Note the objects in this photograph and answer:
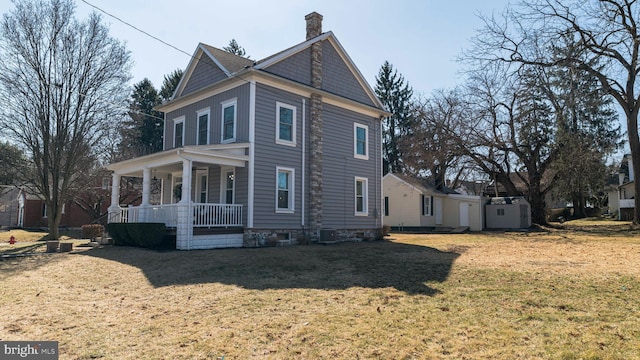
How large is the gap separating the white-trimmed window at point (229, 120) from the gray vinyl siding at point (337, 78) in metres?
4.26

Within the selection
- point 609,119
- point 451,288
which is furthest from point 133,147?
point 609,119

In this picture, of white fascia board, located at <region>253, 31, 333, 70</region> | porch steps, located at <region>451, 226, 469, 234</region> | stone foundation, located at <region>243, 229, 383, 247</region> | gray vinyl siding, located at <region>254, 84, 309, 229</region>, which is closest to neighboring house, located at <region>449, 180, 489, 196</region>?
porch steps, located at <region>451, 226, 469, 234</region>

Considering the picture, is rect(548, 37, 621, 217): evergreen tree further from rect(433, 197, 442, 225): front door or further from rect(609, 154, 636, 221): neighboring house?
rect(433, 197, 442, 225): front door

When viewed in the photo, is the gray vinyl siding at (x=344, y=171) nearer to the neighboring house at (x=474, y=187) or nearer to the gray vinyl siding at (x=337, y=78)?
the gray vinyl siding at (x=337, y=78)

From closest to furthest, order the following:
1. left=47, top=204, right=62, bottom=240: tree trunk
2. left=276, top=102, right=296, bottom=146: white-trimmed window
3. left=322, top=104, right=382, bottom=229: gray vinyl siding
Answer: left=276, top=102, right=296, bottom=146: white-trimmed window < left=322, top=104, right=382, bottom=229: gray vinyl siding < left=47, top=204, right=62, bottom=240: tree trunk

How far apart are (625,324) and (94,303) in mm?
7625

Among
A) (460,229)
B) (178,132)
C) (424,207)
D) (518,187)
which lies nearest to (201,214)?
(178,132)

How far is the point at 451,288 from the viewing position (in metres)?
7.54

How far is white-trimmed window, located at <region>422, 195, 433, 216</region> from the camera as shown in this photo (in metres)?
30.2

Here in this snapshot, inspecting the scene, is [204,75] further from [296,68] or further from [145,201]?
[145,201]

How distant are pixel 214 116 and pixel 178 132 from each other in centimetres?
310

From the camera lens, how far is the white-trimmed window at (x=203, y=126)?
59.3 ft

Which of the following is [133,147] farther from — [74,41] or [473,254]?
[473,254]

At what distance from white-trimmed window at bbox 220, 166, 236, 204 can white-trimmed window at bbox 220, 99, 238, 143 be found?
3.81 ft
